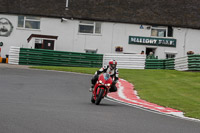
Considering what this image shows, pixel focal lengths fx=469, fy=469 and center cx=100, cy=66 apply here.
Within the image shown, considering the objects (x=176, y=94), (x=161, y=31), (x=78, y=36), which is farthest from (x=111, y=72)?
(x=161, y=31)

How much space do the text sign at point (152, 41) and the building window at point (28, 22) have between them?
28.9 ft

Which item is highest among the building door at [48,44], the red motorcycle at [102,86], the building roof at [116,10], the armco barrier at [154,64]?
the building roof at [116,10]

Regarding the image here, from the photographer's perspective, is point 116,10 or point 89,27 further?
point 89,27

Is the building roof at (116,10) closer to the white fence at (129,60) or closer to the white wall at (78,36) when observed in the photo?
the white wall at (78,36)

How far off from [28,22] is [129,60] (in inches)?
470

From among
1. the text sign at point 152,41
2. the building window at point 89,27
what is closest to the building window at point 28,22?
the building window at point 89,27

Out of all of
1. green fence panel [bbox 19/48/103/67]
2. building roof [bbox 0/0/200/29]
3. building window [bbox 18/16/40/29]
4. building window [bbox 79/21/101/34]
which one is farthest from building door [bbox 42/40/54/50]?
green fence panel [bbox 19/48/103/67]

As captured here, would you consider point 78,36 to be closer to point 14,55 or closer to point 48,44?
point 48,44

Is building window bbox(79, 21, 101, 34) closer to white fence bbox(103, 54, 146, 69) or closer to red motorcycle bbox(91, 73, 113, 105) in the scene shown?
white fence bbox(103, 54, 146, 69)

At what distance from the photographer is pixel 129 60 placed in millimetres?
36156

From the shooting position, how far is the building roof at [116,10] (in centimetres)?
4288

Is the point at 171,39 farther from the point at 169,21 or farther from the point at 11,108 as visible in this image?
the point at 11,108

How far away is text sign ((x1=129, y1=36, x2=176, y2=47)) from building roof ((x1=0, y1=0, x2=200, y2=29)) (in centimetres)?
151

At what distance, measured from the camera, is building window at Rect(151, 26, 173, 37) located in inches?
1736
